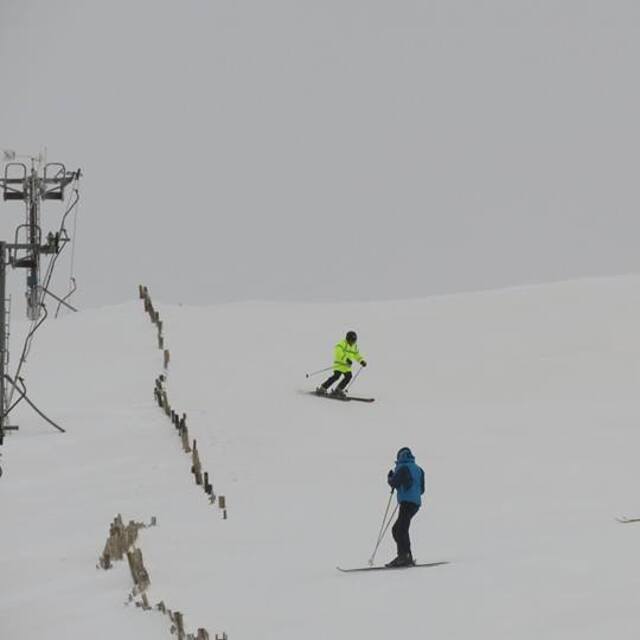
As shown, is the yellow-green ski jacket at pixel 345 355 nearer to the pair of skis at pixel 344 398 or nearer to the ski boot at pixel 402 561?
the pair of skis at pixel 344 398

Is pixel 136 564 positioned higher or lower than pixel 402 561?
higher

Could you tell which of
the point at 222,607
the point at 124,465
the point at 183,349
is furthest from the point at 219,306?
the point at 222,607

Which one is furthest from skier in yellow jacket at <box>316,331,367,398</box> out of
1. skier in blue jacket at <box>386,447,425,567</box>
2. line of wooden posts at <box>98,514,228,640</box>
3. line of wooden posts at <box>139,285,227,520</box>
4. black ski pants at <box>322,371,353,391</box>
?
skier in blue jacket at <box>386,447,425,567</box>

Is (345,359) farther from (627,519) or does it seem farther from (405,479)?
(405,479)

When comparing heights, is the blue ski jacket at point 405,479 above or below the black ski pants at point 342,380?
below

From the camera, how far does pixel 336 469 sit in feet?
71.8

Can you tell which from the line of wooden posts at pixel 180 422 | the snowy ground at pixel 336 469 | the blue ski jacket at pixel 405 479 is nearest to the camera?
the snowy ground at pixel 336 469

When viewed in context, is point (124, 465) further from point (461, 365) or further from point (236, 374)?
point (461, 365)

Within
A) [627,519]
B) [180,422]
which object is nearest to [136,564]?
[627,519]

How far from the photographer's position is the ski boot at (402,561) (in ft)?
47.0

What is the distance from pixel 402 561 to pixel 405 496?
25.7 inches

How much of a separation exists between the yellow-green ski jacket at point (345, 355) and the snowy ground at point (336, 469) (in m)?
0.78

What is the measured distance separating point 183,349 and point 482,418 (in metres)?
8.77

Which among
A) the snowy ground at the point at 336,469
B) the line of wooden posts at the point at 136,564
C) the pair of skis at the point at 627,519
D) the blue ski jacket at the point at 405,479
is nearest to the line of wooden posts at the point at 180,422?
the snowy ground at the point at 336,469
